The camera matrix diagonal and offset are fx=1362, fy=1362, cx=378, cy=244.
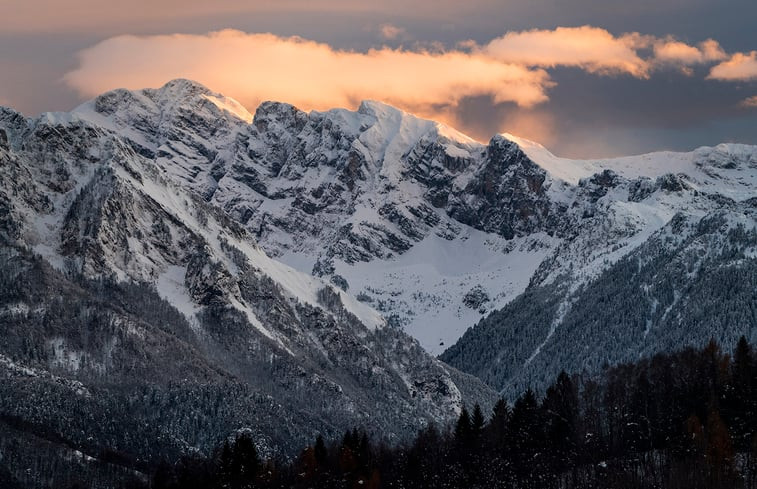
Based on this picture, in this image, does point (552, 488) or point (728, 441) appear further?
point (552, 488)

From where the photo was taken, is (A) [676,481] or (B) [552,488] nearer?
(A) [676,481]

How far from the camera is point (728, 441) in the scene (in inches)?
7318

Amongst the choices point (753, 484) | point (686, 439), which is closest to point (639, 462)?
point (686, 439)

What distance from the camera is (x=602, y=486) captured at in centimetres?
19375

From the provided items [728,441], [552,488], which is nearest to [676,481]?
[728,441]

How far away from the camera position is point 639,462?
656 feet

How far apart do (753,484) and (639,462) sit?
21941 mm

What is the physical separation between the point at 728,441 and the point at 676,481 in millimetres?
9248

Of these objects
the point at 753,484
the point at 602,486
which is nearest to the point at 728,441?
the point at 753,484

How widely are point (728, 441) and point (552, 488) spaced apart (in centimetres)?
2757

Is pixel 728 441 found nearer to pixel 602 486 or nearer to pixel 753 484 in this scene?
→ pixel 753 484

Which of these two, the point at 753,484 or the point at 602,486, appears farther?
the point at 602,486

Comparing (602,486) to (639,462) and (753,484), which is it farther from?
(753,484)

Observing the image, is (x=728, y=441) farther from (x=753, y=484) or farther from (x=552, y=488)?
(x=552, y=488)
